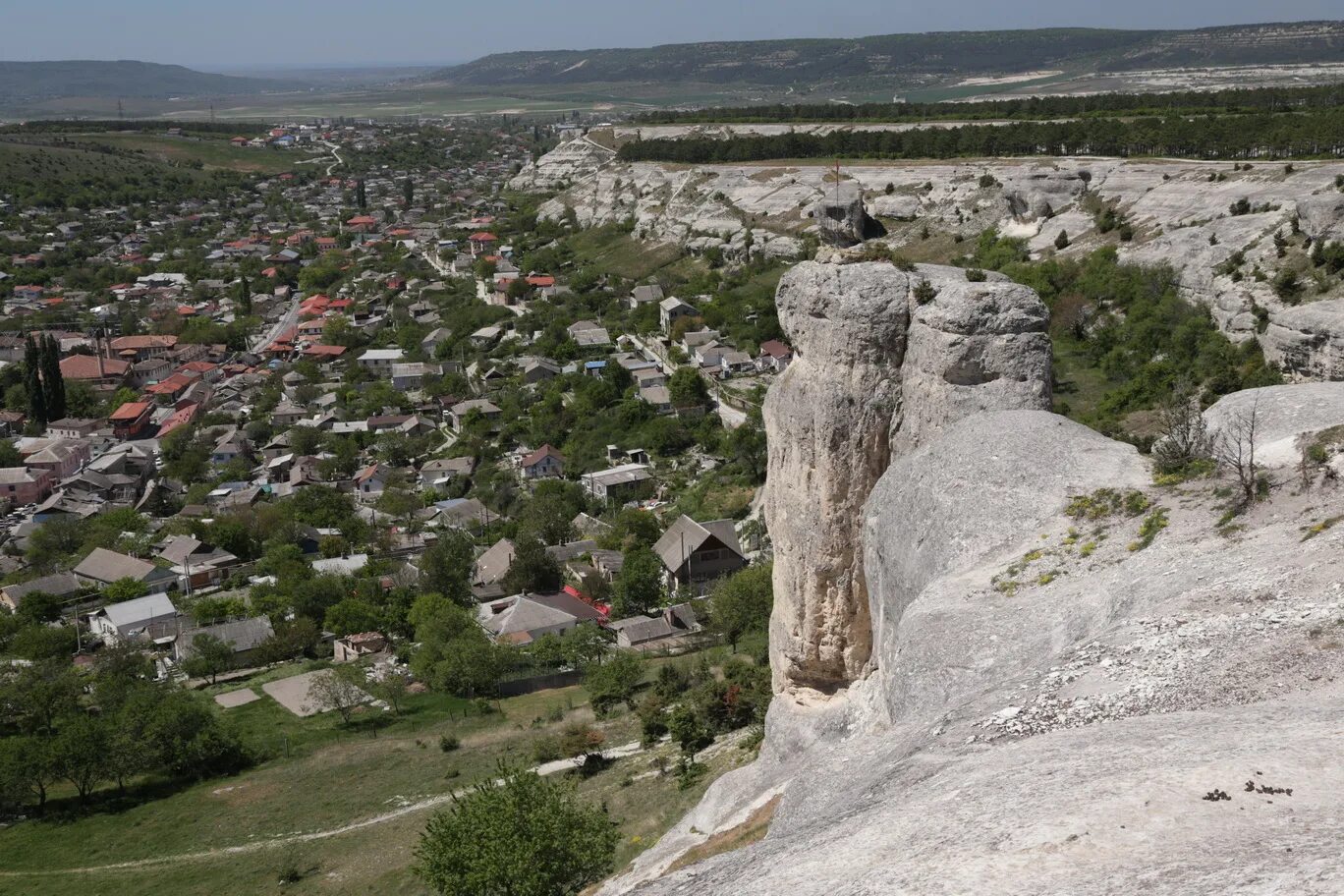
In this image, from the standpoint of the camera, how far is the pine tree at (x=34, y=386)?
6462cm

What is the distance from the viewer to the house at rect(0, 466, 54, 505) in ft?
180

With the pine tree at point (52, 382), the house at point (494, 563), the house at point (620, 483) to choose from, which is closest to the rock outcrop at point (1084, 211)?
the house at point (620, 483)

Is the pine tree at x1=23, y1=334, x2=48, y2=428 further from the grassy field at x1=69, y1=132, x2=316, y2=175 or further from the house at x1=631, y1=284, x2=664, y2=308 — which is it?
the grassy field at x1=69, y1=132, x2=316, y2=175

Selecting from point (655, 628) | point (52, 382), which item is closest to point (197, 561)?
point (655, 628)

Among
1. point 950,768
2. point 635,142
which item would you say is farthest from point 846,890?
point 635,142

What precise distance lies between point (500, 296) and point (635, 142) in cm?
3364

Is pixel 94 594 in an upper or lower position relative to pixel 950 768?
lower

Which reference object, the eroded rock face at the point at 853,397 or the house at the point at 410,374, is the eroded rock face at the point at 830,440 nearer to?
the eroded rock face at the point at 853,397

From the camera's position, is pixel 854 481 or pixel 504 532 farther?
pixel 504 532

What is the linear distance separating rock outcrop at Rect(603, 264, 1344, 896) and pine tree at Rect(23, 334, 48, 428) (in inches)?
2401

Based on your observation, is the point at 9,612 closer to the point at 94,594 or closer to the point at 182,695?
the point at 94,594

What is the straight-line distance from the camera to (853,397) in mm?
15758

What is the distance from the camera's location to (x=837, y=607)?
1620 cm

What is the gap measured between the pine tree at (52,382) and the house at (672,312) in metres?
35.7
